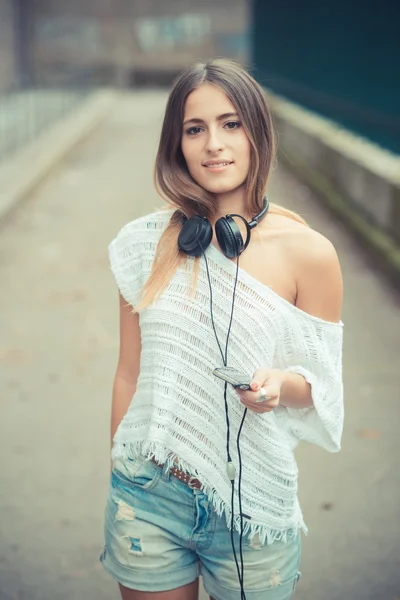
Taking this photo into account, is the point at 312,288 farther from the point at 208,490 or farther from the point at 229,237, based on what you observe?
the point at 208,490

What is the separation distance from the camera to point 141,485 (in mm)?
2125

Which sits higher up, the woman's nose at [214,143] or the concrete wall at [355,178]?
the woman's nose at [214,143]

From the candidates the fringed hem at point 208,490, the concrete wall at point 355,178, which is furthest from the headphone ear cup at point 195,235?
the concrete wall at point 355,178

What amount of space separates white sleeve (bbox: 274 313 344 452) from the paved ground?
154 cm

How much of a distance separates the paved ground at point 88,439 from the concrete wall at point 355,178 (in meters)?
0.28

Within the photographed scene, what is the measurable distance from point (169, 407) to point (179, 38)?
3769 cm

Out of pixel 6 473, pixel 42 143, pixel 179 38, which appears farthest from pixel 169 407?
pixel 179 38

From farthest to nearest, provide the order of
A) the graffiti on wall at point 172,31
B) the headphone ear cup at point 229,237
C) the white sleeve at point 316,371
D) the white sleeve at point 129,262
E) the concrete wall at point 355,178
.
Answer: the graffiti on wall at point 172,31 < the concrete wall at point 355,178 < the white sleeve at point 129,262 < the white sleeve at point 316,371 < the headphone ear cup at point 229,237

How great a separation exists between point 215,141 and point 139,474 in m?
0.82

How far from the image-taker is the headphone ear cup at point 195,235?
207cm

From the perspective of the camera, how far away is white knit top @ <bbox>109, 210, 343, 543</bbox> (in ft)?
6.84

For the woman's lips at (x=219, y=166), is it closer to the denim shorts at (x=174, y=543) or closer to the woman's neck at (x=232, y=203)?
the woman's neck at (x=232, y=203)

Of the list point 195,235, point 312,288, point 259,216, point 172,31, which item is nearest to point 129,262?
point 195,235

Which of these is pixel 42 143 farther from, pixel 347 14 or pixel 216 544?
pixel 216 544
